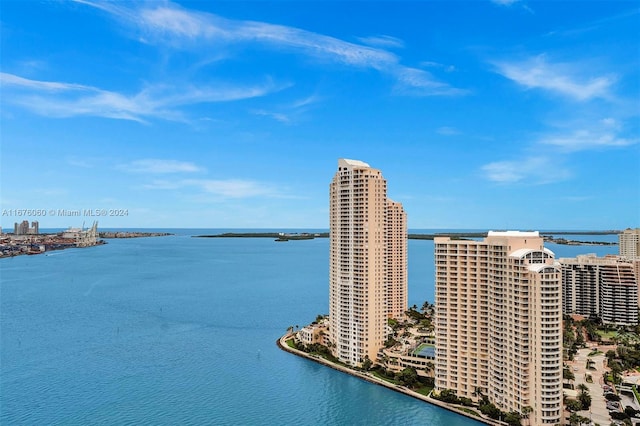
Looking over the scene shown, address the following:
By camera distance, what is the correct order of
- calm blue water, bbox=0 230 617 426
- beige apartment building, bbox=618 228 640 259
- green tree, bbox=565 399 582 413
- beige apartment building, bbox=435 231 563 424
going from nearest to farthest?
beige apartment building, bbox=435 231 563 424, green tree, bbox=565 399 582 413, calm blue water, bbox=0 230 617 426, beige apartment building, bbox=618 228 640 259

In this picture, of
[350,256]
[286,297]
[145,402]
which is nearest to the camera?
[145,402]

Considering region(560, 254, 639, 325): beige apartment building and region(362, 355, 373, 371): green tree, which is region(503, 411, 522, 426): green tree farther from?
region(560, 254, 639, 325): beige apartment building

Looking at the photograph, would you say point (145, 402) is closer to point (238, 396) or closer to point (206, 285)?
point (238, 396)

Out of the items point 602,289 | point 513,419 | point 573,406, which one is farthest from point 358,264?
point 602,289

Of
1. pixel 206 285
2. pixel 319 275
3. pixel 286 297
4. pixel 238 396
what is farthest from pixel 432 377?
pixel 319 275

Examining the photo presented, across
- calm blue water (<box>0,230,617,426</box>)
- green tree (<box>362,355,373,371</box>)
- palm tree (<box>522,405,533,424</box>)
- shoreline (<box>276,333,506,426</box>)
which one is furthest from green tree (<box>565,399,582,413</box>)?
green tree (<box>362,355,373,371</box>)

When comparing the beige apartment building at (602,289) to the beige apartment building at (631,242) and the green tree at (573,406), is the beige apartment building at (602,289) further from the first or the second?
the green tree at (573,406)
